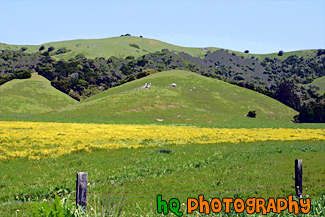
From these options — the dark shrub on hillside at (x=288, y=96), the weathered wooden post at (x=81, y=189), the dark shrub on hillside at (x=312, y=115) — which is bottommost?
the dark shrub on hillside at (x=312, y=115)

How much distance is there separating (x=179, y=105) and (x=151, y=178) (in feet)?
336

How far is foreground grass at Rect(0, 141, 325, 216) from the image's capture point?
16.3 metres

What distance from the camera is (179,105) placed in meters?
124

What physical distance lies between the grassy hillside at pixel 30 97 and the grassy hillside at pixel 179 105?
72.4ft

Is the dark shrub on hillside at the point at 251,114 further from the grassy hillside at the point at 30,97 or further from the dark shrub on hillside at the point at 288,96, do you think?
the grassy hillside at the point at 30,97

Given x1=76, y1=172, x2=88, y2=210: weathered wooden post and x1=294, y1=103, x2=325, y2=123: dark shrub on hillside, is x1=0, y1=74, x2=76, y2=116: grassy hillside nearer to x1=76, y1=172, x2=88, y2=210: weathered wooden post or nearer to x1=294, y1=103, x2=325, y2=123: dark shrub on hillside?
x1=294, y1=103, x2=325, y2=123: dark shrub on hillside

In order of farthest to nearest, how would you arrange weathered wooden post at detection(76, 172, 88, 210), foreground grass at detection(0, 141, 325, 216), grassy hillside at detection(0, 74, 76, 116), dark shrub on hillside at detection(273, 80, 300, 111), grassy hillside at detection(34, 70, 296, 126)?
dark shrub on hillside at detection(273, 80, 300, 111), grassy hillside at detection(0, 74, 76, 116), grassy hillside at detection(34, 70, 296, 126), foreground grass at detection(0, 141, 325, 216), weathered wooden post at detection(76, 172, 88, 210)

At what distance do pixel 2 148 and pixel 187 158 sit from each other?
17596 mm

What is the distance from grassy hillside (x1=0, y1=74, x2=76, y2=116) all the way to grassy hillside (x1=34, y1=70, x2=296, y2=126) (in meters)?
22.1

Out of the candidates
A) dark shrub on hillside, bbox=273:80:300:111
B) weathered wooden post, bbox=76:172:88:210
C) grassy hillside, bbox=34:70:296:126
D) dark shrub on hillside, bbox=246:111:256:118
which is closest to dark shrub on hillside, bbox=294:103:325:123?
grassy hillside, bbox=34:70:296:126

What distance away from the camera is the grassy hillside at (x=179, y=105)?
102938mm

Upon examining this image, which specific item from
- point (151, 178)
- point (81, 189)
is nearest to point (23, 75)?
point (151, 178)

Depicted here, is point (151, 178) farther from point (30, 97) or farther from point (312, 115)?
point (30, 97)

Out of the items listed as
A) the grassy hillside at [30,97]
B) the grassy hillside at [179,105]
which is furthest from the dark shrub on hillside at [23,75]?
the grassy hillside at [179,105]
